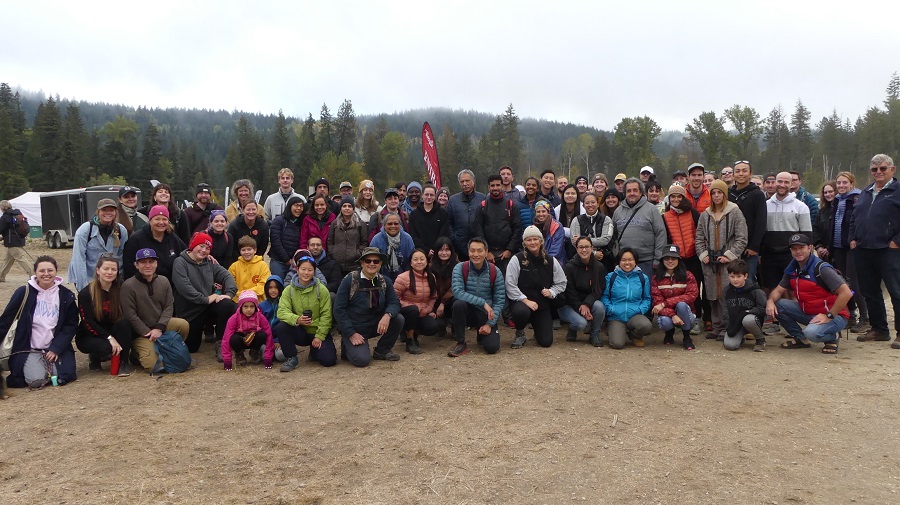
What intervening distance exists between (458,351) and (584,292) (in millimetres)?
1934

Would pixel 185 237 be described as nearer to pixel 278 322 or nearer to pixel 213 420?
pixel 278 322

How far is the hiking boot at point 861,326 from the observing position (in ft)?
25.3

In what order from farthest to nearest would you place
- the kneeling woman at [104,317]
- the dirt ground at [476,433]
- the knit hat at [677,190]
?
the knit hat at [677,190]
the kneeling woman at [104,317]
the dirt ground at [476,433]

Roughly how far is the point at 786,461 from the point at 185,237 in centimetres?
762

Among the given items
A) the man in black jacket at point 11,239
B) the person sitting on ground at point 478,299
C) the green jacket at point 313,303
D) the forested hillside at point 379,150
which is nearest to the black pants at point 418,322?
the person sitting on ground at point 478,299

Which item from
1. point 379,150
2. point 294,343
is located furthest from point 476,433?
point 379,150

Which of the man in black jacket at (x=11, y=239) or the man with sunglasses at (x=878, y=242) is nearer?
the man with sunglasses at (x=878, y=242)

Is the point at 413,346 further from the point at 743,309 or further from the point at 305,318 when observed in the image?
the point at 743,309

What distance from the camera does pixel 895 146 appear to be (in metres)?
63.4

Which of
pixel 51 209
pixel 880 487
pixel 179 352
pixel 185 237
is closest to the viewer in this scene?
pixel 880 487

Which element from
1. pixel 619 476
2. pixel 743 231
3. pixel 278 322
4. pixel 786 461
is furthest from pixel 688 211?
pixel 278 322

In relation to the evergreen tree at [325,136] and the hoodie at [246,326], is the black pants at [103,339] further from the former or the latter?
the evergreen tree at [325,136]

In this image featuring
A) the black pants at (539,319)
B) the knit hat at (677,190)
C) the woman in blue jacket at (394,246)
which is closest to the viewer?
the black pants at (539,319)

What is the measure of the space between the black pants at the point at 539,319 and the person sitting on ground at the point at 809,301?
267 cm
